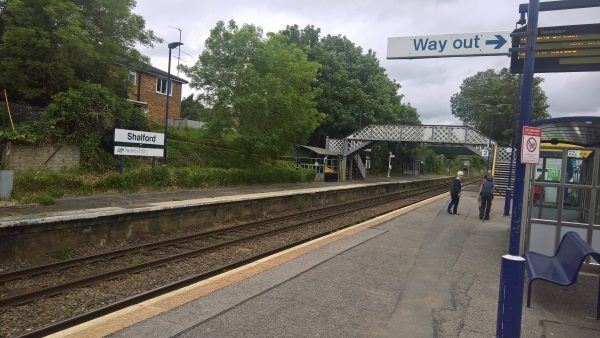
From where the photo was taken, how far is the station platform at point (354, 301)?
486 cm

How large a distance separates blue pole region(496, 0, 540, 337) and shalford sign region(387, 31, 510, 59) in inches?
157

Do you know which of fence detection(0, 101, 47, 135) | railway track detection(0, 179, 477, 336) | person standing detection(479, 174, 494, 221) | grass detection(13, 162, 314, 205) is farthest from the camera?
fence detection(0, 101, 47, 135)

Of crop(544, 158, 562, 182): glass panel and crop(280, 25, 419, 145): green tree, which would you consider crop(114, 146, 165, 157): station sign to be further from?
crop(280, 25, 419, 145): green tree

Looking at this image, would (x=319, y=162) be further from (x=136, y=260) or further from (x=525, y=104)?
(x=525, y=104)

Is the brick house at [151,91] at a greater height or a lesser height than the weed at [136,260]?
greater

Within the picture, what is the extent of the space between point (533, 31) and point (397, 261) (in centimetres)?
503

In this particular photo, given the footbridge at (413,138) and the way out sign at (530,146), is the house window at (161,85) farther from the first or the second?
the way out sign at (530,146)

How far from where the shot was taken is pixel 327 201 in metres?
24.4

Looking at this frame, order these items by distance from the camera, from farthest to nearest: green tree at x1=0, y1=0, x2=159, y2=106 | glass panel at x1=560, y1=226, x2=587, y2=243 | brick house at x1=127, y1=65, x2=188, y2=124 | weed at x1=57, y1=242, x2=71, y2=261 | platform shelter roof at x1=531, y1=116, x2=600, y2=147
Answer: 1. brick house at x1=127, y1=65, x2=188, y2=124
2. green tree at x1=0, y1=0, x2=159, y2=106
3. weed at x1=57, y1=242, x2=71, y2=261
4. glass panel at x1=560, y1=226, x2=587, y2=243
5. platform shelter roof at x1=531, y1=116, x2=600, y2=147

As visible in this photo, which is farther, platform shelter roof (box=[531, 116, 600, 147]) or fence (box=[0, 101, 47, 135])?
fence (box=[0, 101, 47, 135])

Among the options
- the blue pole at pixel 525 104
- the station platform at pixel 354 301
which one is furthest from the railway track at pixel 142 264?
the blue pole at pixel 525 104

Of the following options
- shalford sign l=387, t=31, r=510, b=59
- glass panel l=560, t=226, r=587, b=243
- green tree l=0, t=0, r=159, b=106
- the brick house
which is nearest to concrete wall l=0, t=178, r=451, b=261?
shalford sign l=387, t=31, r=510, b=59

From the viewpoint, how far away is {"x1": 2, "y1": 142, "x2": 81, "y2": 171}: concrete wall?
1625 centimetres

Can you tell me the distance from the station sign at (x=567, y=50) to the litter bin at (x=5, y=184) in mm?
13466
